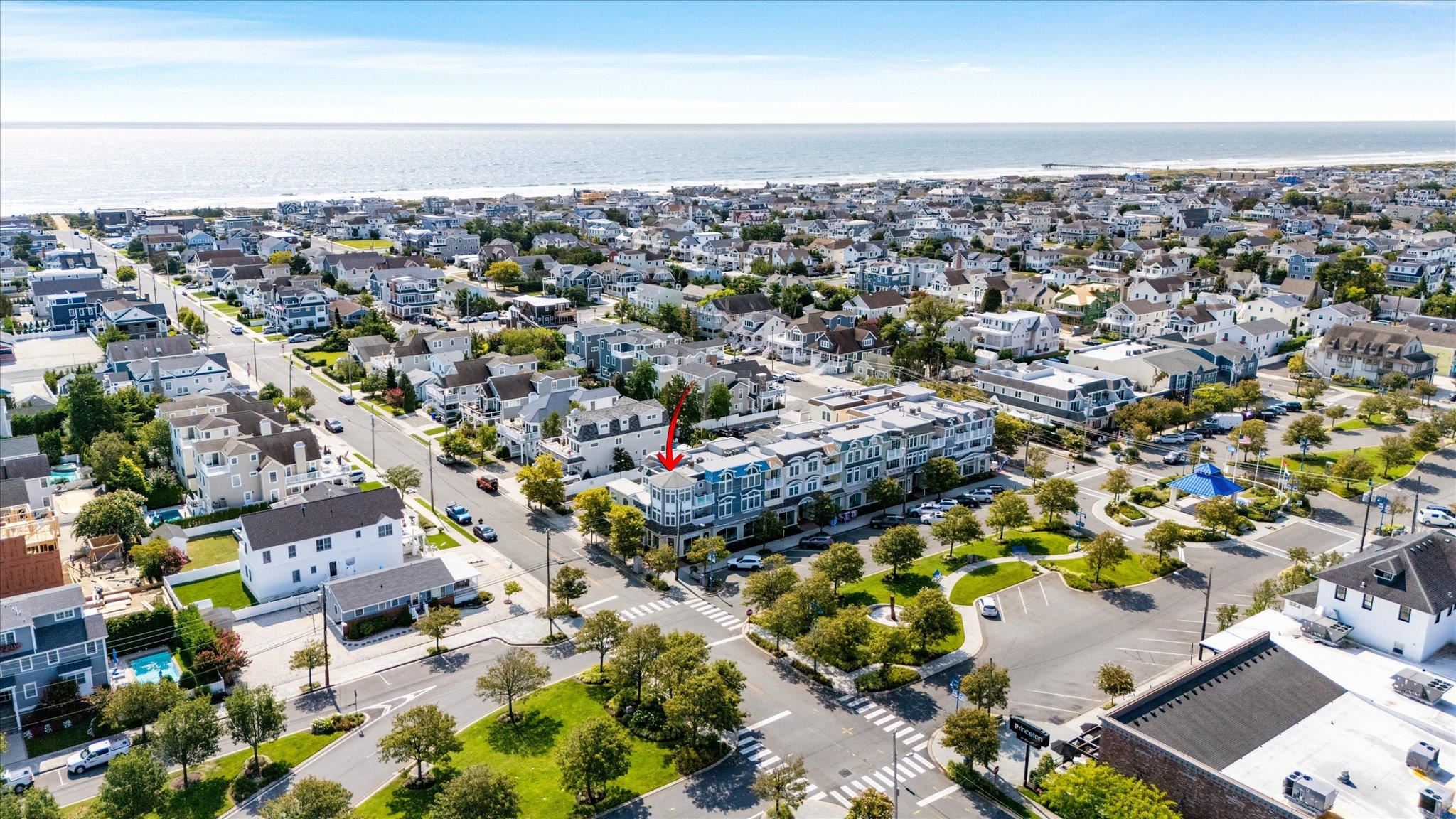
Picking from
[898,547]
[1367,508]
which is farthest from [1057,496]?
[1367,508]

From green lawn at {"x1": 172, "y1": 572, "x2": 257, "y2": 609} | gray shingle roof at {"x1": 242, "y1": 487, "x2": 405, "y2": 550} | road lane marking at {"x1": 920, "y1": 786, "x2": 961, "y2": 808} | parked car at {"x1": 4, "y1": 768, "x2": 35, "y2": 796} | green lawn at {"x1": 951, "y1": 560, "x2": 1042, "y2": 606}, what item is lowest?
road lane marking at {"x1": 920, "y1": 786, "x2": 961, "y2": 808}

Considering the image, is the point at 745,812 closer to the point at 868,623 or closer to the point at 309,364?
the point at 868,623

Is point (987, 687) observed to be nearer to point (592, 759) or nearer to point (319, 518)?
point (592, 759)

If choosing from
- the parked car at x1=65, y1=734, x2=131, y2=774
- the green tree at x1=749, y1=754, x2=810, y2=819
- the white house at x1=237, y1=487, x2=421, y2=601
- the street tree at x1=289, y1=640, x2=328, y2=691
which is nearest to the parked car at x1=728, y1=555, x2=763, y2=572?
the white house at x1=237, y1=487, x2=421, y2=601

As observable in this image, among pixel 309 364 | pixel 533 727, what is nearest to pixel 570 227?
pixel 309 364

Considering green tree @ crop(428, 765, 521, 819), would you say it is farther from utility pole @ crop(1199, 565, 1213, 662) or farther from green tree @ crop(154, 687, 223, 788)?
utility pole @ crop(1199, 565, 1213, 662)

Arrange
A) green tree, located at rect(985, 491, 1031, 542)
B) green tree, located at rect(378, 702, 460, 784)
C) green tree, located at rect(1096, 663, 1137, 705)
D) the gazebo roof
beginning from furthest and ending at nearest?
the gazebo roof < green tree, located at rect(985, 491, 1031, 542) < green tree, located at rect(1096, 663, 1137, 705) < green tree, located at rect(378, 702, 460, 784)
